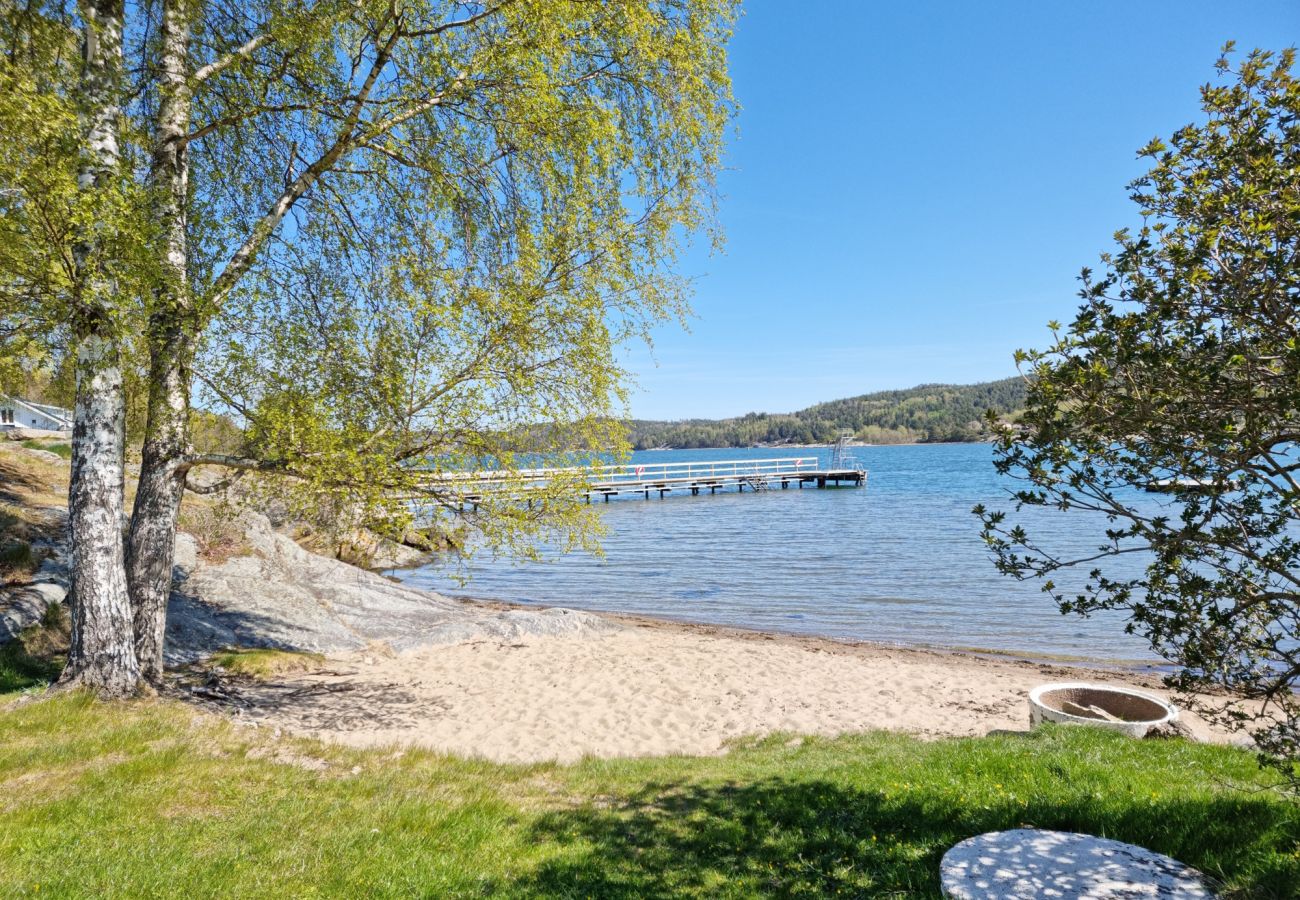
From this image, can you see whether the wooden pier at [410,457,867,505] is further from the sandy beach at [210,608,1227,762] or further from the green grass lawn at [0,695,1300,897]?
the green grass lawn at [0,695,1300,897]

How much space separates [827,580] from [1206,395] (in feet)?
70.4

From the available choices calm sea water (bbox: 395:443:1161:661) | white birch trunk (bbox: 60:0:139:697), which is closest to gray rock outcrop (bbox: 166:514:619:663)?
calm sea water (bbox: 395:443:1161:661)

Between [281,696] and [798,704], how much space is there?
7618 millimetres

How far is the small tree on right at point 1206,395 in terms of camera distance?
2887 millimetres

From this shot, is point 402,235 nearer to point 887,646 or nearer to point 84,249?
point 84,249

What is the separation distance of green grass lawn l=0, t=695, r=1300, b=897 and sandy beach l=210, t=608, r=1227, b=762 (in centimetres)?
207

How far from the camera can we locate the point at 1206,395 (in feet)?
9.78

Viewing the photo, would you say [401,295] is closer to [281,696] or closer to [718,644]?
[281,696]

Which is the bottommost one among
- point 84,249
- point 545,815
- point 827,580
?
point 827,580

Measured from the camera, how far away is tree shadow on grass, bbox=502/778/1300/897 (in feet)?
13.0

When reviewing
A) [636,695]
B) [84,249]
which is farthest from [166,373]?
[636,695]

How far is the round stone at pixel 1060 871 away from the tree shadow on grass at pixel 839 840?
191 mm

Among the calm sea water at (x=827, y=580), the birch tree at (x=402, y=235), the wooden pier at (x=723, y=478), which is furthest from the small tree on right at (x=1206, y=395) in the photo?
the wooden pier at (x=723, y=478)

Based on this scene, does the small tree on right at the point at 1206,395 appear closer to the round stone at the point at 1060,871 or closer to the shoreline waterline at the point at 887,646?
the round stone at the point at 1060,871
